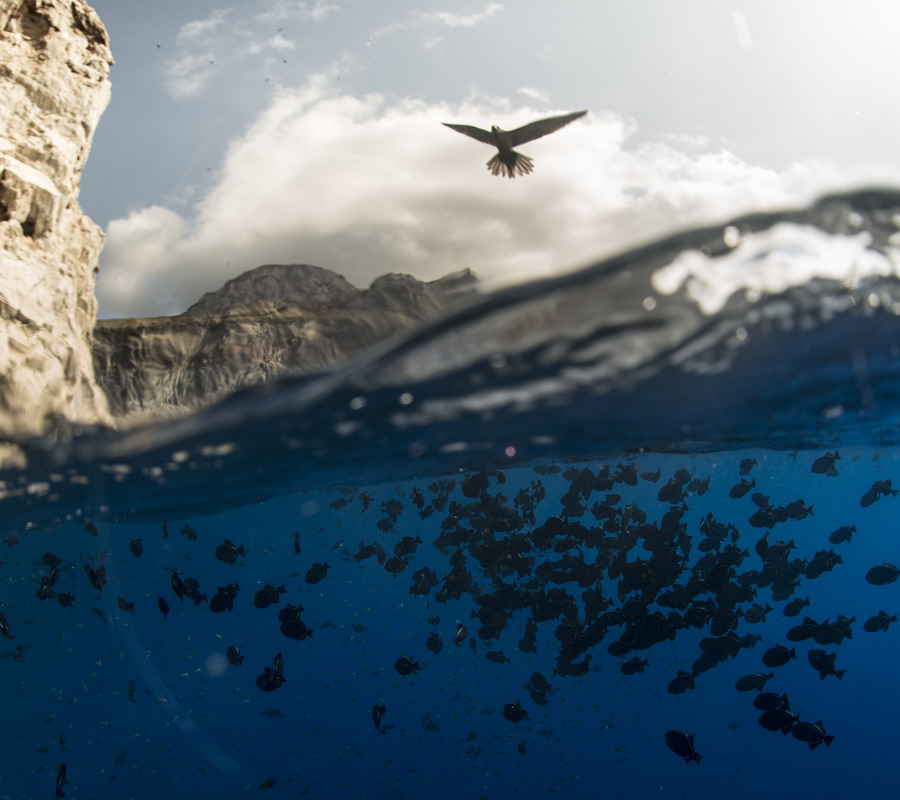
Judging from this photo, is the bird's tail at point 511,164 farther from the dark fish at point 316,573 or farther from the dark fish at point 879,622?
the dark fish at point 879,622

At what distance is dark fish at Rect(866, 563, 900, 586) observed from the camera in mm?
9677

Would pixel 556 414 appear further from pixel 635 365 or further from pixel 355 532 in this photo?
pixel 355 532

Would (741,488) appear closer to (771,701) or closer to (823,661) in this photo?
(823,661)

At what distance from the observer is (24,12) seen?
7543 mm

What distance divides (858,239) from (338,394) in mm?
8192

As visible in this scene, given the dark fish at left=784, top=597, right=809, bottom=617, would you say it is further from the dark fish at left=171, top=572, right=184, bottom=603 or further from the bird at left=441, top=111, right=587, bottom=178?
the dark fish at left=171, top=572, right=184, bottom=603

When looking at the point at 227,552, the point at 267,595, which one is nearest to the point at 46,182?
the point at 227,552

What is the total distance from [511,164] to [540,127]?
677 mm

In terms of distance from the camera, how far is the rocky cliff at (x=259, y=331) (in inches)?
313

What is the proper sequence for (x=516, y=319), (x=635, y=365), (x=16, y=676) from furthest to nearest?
(x=16, y=676) → (x=635, y=365) → (x=516, y=319)

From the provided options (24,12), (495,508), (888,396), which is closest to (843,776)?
(888,396)

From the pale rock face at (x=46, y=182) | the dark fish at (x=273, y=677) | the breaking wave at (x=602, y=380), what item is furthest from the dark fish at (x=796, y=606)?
the pale rock face at (x=46, y=182)

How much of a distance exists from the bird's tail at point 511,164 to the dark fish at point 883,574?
838 cm

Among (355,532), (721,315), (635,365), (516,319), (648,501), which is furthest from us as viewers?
(355,532)
